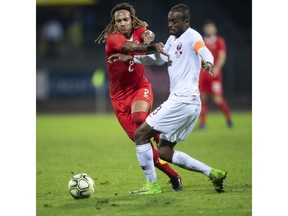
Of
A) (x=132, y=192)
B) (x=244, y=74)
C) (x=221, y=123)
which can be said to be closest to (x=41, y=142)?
(x=221, y=123)

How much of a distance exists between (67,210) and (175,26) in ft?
7.60

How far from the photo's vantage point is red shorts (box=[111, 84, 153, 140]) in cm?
856

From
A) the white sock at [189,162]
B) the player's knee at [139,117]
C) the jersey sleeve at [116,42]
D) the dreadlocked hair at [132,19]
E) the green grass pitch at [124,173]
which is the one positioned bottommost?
the green grass pitch at [124,173]

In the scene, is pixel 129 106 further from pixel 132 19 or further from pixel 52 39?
pixel 52 39

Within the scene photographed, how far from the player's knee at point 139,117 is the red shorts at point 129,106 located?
103 millimetres

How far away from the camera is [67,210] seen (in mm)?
7227

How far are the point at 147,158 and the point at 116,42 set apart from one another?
140 cm

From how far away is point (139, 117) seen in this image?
8375 millimetres

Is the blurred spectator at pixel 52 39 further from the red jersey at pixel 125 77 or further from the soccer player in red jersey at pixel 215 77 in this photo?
the red jersey at pixel 125 77

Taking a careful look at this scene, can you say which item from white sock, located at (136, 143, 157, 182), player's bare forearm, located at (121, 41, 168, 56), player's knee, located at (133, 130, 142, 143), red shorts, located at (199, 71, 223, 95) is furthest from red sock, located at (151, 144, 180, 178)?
red shorts, located at (199, 71, 223, 95)

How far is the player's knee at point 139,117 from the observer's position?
27.4 feet

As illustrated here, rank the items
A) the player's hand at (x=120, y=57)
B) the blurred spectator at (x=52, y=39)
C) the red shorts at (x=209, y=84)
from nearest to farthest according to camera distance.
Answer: the player's hand at (x=120, y=57) < the red shorts at (x=209, y=84) < the blurred spectator at (x=52, y=39)

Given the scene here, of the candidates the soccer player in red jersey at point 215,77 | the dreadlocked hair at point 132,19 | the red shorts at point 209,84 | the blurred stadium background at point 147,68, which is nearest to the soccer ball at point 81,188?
the dreadlocked hair at point 132,19

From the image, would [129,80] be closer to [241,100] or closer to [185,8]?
[185,8]
